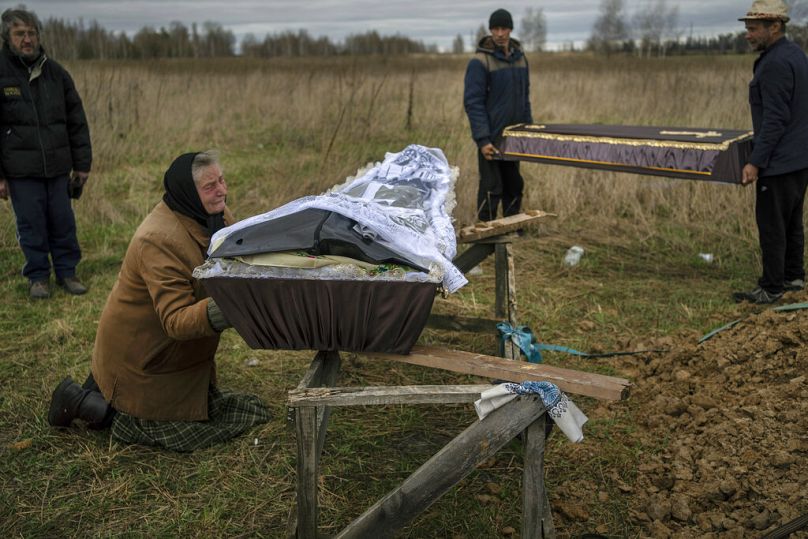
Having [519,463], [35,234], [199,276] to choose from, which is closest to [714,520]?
[519,463]

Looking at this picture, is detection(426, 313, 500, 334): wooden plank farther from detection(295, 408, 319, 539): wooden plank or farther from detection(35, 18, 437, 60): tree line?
detection(35, 18, 437, 60): tree line

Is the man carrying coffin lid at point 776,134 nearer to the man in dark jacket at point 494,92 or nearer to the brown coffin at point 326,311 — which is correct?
the man in dark jacket at point 494,92

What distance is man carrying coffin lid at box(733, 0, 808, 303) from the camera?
447cm

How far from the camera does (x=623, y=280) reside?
5.54 m

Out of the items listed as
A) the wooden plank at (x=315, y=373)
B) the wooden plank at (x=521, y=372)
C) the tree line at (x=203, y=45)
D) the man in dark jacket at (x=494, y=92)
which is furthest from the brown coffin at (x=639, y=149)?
the tree line at (x=203, y=45)

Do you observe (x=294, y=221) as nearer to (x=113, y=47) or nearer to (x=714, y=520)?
(x=714, y=520)

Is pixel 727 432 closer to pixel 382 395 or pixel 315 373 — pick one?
pixel 382 395

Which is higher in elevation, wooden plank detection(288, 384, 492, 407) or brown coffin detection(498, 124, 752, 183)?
brown coffin detection(498, 124, 752, 183)

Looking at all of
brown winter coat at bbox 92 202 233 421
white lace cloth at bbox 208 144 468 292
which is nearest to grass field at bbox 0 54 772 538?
brown winter coat at bbox 92 202 233 421

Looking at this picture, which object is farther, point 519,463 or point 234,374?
point 234,374

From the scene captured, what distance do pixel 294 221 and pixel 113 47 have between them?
968 inches

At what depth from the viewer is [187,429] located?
10.7ft

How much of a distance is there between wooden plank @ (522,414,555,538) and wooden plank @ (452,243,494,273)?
1874mm

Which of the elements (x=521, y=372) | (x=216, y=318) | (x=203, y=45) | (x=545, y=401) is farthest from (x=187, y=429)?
(x=203, y=45)
